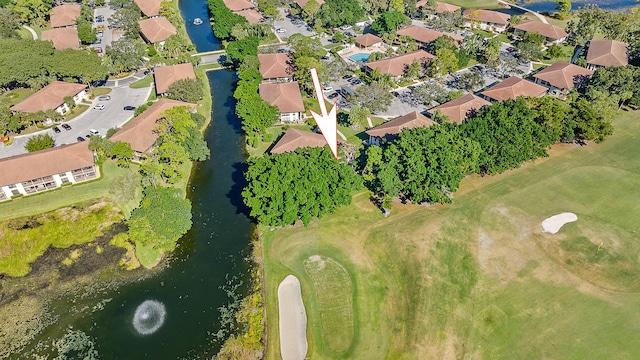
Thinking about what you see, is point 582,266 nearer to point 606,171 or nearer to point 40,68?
point 606,171

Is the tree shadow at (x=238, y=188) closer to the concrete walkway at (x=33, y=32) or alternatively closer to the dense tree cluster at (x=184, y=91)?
the dense tree cluster at (x=184, y=91)

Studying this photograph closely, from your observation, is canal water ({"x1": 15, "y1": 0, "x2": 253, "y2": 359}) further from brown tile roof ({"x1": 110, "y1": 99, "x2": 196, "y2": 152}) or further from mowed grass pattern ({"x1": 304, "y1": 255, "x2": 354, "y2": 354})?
brown tile roof ({"x1": 110, "y1": 99, "x2": 196, "y2": 152})

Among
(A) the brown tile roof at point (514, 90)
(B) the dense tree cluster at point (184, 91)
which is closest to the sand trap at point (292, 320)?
(B) the dense tree cluster at point (184, 91)

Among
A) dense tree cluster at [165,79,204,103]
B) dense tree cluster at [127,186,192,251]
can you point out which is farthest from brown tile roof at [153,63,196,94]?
dense tree cluster at [127,186,192,251]

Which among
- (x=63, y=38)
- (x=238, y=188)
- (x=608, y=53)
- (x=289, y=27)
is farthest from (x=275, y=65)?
(x=608, y=53)

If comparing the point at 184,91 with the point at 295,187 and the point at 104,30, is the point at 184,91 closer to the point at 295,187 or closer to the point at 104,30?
the point at 295,187

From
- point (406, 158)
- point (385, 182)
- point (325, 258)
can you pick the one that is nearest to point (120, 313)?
point (325, 258)

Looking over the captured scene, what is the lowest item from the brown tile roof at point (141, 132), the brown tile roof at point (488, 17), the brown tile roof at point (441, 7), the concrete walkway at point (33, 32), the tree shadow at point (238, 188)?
the tree shadow at point (238, 188)
